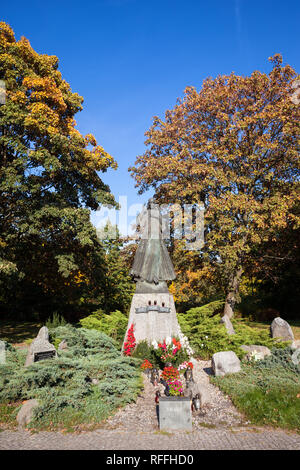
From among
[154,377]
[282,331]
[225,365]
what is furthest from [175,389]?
[282,331]

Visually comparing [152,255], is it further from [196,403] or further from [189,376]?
[196,403]

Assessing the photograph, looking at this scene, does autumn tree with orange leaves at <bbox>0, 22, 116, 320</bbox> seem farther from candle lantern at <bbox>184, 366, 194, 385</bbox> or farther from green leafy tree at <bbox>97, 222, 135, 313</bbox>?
candle lantern at <bbox>184, 366, 194, 385</bbox>

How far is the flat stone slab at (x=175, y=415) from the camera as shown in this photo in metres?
5.68

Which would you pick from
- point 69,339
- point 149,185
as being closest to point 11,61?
point 149,185

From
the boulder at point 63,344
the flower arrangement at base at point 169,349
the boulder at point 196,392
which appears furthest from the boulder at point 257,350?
the boulder at point 63,344

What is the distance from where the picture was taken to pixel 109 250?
70.1 feet

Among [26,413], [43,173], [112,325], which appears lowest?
[26,413]

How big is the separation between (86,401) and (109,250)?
15.0 meters

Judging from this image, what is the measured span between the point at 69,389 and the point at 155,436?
2398 millimetres

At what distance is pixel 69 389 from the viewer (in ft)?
22.4

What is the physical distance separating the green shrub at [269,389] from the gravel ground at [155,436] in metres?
0.28

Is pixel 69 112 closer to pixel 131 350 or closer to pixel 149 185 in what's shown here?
pixel 149 185

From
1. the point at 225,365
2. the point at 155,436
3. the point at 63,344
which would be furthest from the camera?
the point at 63,344

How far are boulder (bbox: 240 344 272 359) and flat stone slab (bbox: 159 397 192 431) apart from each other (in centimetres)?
433
